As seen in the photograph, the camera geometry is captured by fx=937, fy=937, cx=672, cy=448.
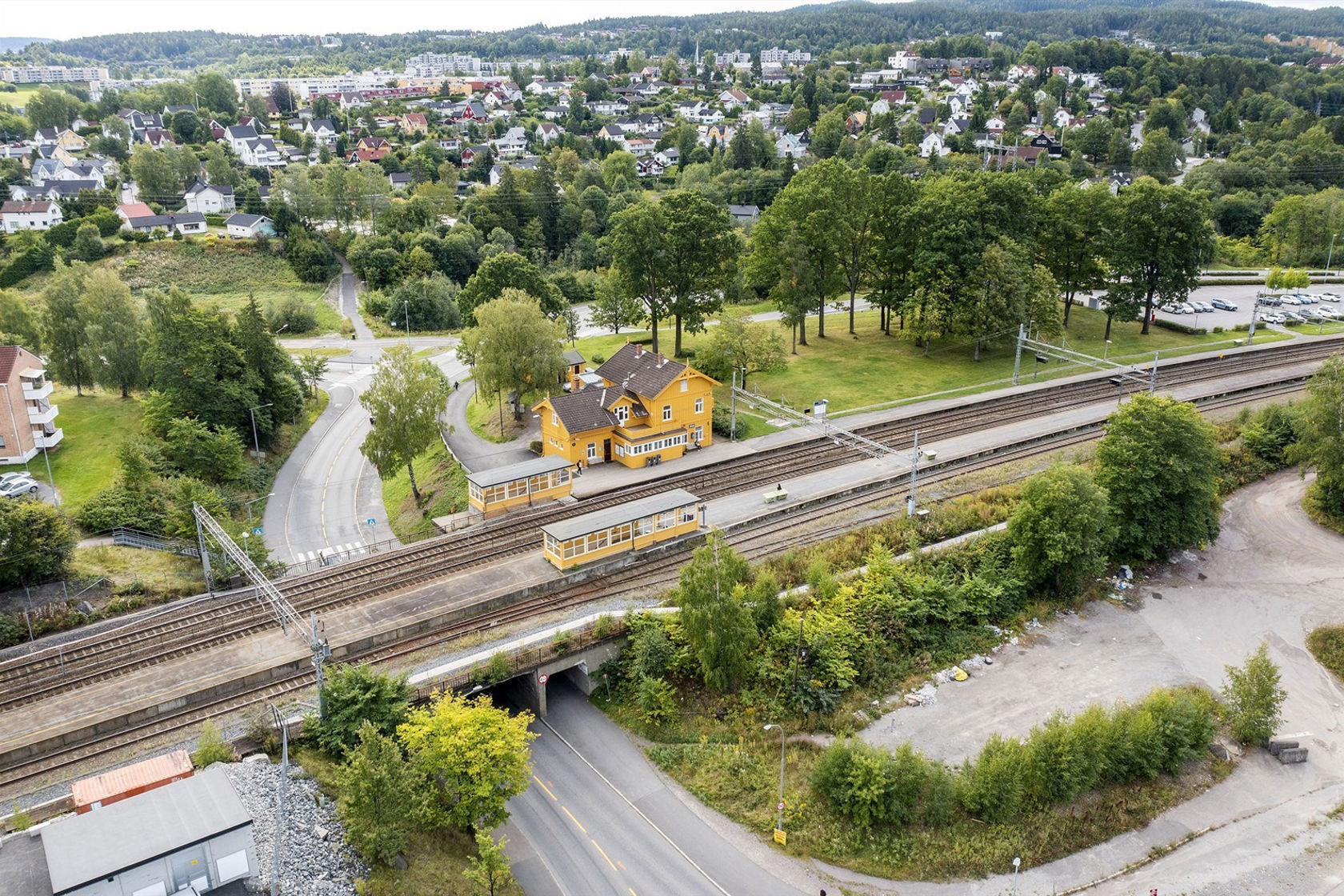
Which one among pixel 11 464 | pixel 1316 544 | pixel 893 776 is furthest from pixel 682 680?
pixel 11 464

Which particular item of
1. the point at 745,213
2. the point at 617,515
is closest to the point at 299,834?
the point at 617,515

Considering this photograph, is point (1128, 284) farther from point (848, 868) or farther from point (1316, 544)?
point (848, 868)

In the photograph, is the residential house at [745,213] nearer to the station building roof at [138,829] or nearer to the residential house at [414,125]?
the residential house at [414,125]

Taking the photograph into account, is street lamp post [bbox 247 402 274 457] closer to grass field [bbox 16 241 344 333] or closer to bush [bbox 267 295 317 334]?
bush [bbox 267 295 317 334]

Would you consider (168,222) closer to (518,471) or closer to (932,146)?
(518,471)

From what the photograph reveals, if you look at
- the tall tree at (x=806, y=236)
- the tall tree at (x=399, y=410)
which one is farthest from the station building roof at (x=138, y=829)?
the tall tree at (x=806, y=236)
